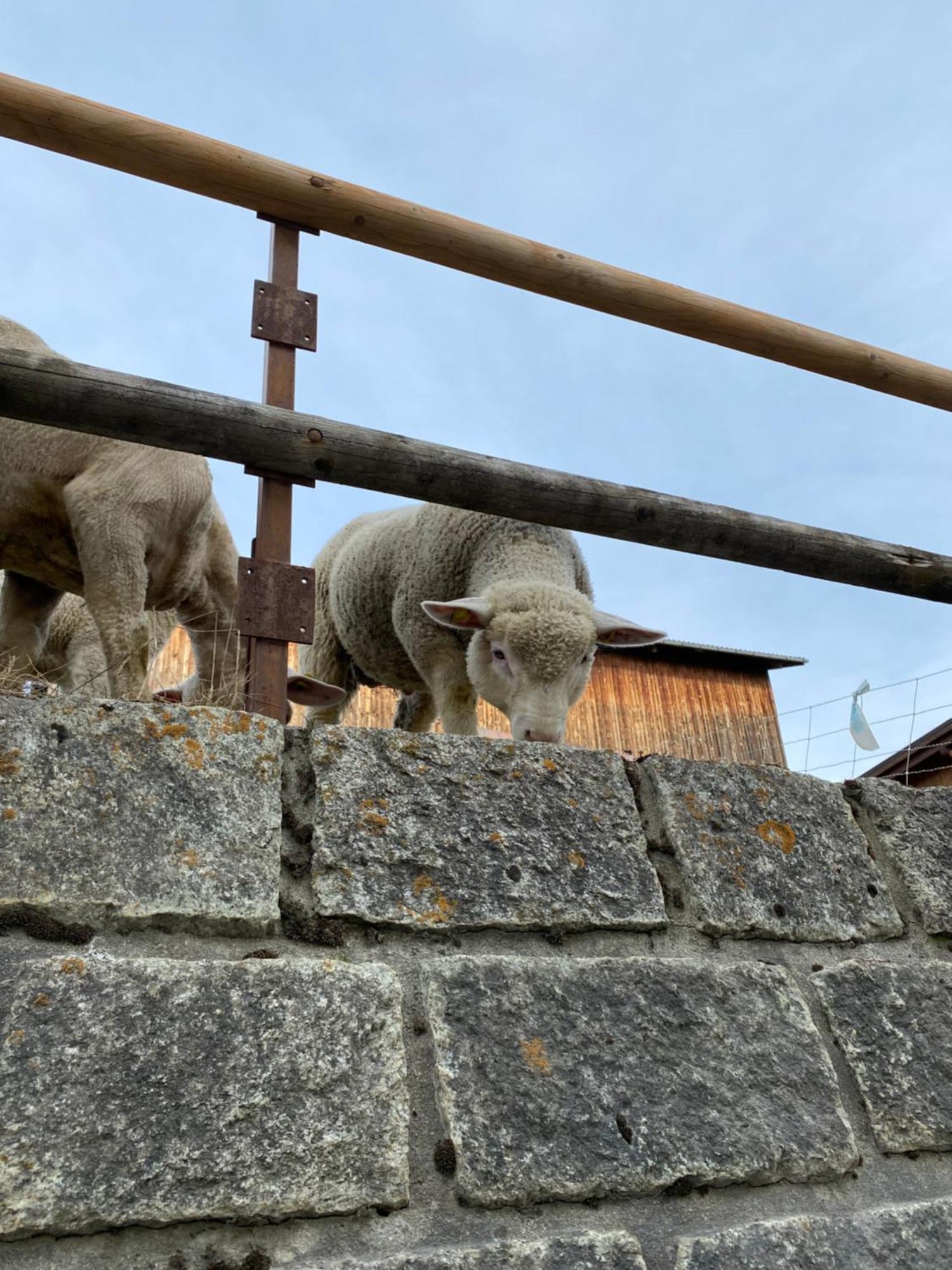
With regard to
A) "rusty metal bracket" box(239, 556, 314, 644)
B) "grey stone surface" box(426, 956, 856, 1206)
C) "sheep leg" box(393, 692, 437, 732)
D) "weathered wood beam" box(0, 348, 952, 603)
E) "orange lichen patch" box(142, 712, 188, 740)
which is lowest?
"grey stone surface" box(426, 956, 856, 1206)

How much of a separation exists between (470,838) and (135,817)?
1.90 ft

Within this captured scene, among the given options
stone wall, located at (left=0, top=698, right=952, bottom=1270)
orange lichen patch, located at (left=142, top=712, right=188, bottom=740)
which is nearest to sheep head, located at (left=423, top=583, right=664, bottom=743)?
stone wall, located at (left=0, top=698, right=952, bottom=1270)

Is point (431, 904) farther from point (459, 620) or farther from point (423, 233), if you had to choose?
point (459, 620)

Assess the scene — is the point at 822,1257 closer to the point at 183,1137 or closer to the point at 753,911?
the point at 753,911

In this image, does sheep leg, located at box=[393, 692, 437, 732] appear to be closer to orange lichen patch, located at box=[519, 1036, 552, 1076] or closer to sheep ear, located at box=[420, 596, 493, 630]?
sheep ear, located at box=[420, 596, 493, 630]

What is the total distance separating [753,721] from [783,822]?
43.0ft

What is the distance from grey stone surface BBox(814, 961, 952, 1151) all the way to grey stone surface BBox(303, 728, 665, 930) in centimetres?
41

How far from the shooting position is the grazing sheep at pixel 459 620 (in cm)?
378

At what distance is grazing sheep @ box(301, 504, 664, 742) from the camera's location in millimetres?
3783

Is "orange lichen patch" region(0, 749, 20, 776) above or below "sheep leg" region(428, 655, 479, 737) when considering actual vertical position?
below

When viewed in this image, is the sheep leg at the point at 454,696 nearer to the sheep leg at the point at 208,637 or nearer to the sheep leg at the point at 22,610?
the sheep leg at the point at 208,637

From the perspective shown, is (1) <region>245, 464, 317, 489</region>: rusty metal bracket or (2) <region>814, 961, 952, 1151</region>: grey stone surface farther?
(1) <region>245, 464, 317, 489</region>: rusty metal bracket

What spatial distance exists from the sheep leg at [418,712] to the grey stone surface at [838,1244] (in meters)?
3.69

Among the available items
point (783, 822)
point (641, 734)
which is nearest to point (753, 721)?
point (641, 734)
